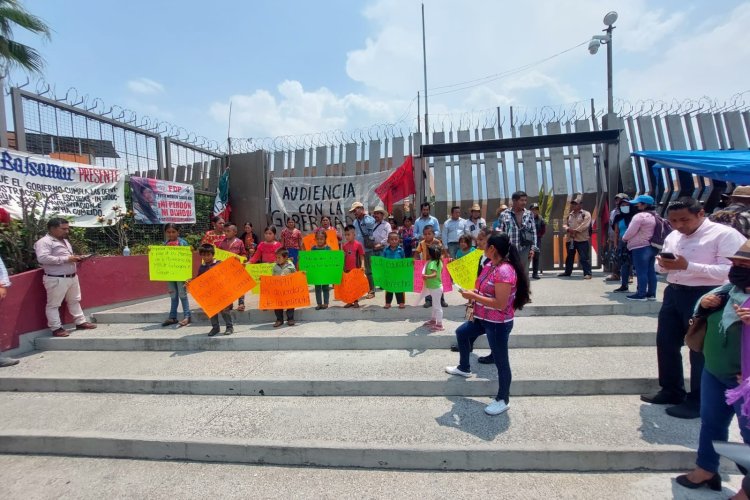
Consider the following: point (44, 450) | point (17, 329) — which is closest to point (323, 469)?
point (44, 450)

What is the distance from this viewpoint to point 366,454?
124 inches

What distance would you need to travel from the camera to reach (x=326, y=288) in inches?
268

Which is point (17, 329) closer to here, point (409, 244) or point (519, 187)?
point (409, 244)

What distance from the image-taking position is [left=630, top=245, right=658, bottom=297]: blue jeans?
5.86 metres

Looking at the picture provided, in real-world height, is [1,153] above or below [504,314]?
above

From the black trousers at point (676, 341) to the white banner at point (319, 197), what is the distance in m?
7.05

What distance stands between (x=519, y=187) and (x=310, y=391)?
736 cm

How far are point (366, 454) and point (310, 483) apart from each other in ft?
1.57

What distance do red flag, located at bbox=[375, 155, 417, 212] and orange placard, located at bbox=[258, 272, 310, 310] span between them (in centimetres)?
420

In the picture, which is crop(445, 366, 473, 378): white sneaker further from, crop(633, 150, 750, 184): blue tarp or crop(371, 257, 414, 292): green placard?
crop(633, 150, 750, 184): blue tarp

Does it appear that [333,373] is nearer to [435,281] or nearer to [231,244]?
[435,281]

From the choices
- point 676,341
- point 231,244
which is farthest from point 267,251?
point 676,341

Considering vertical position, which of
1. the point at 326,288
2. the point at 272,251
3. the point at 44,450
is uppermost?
the point at 272,251

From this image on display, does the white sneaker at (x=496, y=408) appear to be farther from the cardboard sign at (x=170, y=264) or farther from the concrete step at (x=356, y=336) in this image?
the cardboard sign at (x=170, y=264)
